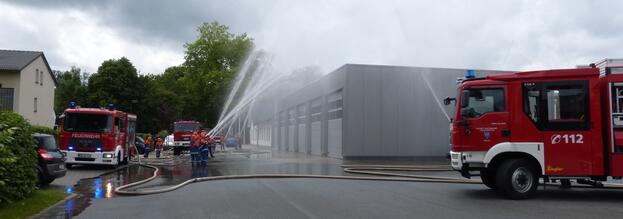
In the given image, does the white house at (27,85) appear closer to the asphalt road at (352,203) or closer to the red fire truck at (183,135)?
the red fire truck at (183,135)

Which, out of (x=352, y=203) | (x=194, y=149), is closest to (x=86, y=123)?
(x=194, y=149)

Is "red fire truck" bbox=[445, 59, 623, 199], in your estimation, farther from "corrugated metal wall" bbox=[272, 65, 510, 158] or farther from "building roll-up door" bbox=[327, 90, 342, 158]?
"building roll-up door" bbox=[327, 90, 342, 158]

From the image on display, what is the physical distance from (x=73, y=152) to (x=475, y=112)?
1566 centimetres

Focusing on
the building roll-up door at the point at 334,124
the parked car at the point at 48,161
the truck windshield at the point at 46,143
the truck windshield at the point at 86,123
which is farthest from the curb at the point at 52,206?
the building roll-up door at the point at 334,124

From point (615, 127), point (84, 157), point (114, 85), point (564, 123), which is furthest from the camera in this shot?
point (114, 85)

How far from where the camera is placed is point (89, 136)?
823 inches

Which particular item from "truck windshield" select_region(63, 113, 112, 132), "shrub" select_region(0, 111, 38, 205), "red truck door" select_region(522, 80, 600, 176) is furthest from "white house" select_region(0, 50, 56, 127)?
"red truck door" select_region(522, 80, 600, 176)

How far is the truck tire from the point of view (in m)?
11.5

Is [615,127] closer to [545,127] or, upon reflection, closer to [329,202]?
[545,127]

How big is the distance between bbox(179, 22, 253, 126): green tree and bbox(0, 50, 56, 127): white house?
17772 millimetres

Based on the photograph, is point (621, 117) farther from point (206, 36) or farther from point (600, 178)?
point (206, 36)

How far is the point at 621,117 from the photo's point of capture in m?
11.3

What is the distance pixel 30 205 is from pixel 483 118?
9.34 meters

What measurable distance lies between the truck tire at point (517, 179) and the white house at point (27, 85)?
3392 centimetres
